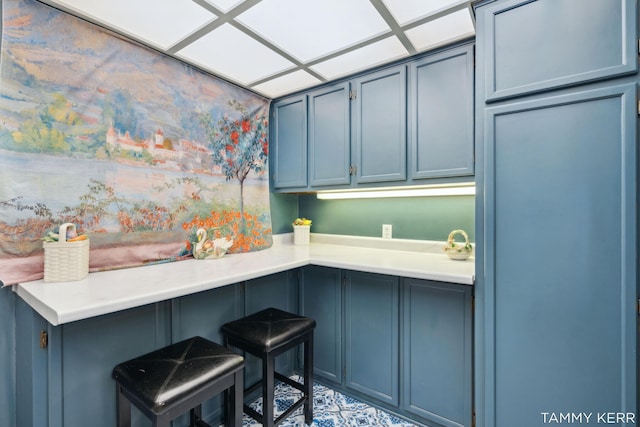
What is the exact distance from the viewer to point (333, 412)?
1.84 metres

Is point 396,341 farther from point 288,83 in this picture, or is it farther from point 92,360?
point 288,83

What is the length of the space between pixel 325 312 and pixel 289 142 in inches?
55.3

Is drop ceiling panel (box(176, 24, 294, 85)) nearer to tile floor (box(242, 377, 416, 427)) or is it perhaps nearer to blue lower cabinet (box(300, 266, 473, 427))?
blue lower cabinet (box(300, 266, 473, 427))

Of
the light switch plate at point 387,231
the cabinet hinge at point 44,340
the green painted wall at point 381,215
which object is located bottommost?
the cabinet hinge at point 44,340

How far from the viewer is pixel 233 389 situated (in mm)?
1286

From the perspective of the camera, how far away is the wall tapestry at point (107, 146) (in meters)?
1.23

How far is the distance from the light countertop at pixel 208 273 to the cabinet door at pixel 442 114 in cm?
58

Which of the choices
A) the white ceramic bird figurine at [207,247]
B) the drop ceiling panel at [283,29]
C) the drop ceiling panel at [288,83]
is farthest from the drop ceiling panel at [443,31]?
the white ceramic bird figurine at [207,247]

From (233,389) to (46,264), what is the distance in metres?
0.98

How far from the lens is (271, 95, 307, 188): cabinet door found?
2.32 metres

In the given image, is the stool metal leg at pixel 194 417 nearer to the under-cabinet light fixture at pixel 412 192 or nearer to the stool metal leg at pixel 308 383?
the stool metal leg at pixel 308 383

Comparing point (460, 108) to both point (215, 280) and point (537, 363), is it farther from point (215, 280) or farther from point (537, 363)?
point (215, 280)

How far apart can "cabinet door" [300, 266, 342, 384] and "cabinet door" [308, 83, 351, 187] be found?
709mm

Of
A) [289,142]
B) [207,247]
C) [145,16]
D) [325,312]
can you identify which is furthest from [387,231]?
[145,16]
